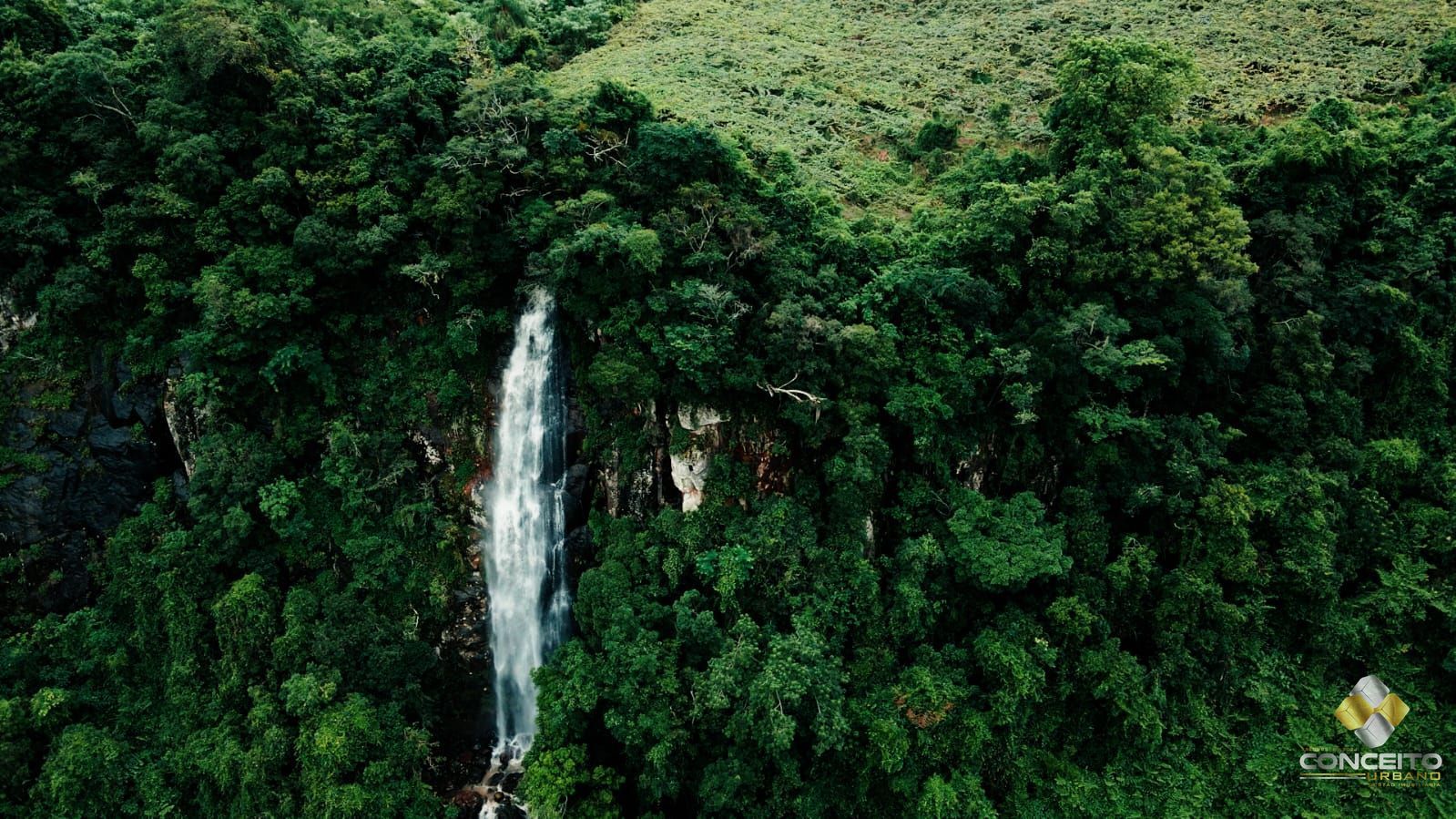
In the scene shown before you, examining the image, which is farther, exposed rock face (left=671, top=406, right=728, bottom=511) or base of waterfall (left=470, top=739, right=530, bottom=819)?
base of waterfall (left=470, top=739, right=530, bottom=819)

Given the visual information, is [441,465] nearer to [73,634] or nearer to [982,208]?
[73,634]

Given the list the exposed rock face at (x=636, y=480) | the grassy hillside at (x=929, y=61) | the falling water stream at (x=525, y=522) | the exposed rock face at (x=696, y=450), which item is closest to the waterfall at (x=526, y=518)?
the falling water stream at (x=525, y=522)

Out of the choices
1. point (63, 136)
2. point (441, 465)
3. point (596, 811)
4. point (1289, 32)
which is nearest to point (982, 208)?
point (441, 465)

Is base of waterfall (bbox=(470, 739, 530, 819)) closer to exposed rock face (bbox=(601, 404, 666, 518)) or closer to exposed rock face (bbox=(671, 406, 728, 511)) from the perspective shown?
exposed rock face (bbox=(601, 404, 666, 518))

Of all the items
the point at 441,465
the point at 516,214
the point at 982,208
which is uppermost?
the point at 982,208

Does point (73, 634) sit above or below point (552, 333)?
below

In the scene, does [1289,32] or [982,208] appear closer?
[982,208]
